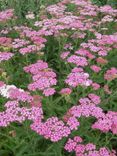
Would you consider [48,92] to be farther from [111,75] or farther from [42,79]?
[111,75]

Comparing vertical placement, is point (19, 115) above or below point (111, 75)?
above

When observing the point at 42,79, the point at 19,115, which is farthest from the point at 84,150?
the point at 42,79

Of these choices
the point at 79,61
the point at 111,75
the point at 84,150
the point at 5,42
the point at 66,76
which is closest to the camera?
the point at 84,150

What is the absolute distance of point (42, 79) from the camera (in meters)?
3.45

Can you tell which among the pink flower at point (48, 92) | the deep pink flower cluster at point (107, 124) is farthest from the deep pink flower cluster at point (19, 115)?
the deep pink flower cluster at point (107, 124)

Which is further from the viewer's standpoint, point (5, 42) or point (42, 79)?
point (5, 42)

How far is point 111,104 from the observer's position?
382 cm

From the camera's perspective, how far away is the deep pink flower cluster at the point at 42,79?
338cm

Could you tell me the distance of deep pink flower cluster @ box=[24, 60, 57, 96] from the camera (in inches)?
133

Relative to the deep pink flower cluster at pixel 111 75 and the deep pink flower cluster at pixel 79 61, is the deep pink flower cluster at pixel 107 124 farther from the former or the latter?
the deep pink flower cluster at pixel 79 61

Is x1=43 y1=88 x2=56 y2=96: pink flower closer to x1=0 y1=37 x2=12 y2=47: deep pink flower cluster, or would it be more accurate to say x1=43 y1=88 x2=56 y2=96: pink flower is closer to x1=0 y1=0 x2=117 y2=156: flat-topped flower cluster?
x1=0 y1=0 x2=117 y2=156: flat-topped flower cluster

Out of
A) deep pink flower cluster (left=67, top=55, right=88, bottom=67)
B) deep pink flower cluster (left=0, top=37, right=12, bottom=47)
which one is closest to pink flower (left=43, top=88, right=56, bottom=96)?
deep pink flower cluster (left=67, top=55, right=88, bottom=67)

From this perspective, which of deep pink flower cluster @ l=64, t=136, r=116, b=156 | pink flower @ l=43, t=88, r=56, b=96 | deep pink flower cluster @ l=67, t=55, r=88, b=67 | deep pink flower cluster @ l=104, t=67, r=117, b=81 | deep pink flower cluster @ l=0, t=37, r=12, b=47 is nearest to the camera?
deep pink flower cluster @ l=64, t=136, r=116, b=156

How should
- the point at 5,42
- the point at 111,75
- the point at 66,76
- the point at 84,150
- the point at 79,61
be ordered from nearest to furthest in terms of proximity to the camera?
1. the point at 84,150
2. the point at 111,75
3. the point at 79,61
4. the point at 66,76
5. the point at 5,42
